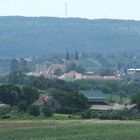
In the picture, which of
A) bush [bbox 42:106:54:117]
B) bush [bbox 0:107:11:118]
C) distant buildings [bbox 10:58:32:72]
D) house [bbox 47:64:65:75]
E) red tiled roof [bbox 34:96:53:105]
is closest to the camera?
bush [bbox 0:107:11:118]

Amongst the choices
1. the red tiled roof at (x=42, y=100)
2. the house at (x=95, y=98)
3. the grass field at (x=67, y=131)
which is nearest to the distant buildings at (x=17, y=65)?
the house at (x=95, y=98)

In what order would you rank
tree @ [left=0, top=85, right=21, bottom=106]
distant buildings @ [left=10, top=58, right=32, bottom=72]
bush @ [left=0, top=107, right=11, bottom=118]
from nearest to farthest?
bush @ [left=0, top=107, right=11, bottom=118] < tree @ [left=0, top=85, right=21, bottom=106] < distant buildings @ [left=10, top=58, right=32, bottom=72]

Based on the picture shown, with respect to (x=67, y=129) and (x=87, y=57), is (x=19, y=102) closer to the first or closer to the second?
(x=67, y=129)

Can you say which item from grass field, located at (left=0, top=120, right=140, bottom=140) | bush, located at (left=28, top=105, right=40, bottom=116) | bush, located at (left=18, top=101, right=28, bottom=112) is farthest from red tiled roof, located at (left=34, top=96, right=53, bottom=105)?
grass field, located at (left=0, top=120, right=140, bottom=140)

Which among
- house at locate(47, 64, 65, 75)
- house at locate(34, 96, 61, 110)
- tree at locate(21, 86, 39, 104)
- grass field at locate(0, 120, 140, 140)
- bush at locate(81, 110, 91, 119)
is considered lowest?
bush at locate(81, 110, 91, 119)

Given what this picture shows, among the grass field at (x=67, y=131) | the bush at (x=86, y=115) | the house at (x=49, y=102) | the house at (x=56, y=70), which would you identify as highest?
the house at (x=56, y=70)

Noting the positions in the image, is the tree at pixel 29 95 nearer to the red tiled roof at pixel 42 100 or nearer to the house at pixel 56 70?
the red tiled roof at pixel 42 100

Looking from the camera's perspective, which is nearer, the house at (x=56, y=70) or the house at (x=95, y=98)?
the house at (x=95, y=98)

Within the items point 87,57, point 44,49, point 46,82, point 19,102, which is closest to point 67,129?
point 19,102

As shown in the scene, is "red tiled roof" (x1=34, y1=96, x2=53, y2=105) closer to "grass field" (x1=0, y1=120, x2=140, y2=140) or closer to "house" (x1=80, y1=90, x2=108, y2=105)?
"house" (x1=80, y1=90, x2=108, y2=105)
